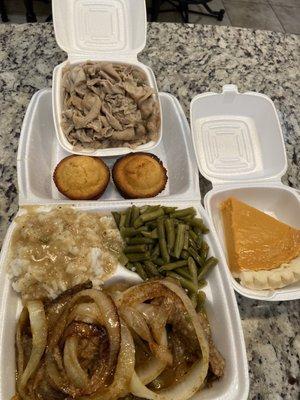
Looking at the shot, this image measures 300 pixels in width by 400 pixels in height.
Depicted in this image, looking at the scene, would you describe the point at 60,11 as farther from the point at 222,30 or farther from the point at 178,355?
the point at 178,355

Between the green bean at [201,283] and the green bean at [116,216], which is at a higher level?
the green bean at [116,216]

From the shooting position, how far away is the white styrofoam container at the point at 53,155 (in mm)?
2248

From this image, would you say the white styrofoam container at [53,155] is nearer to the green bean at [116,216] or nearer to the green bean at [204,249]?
the green bean at [116,216]

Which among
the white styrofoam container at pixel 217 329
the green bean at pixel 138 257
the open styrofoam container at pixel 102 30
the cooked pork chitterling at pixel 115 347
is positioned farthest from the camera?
the open styrofoam container at pixel 102 30

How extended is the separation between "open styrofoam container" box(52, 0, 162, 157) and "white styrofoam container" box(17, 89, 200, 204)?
285 mm

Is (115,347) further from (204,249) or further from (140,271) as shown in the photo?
(204,249)

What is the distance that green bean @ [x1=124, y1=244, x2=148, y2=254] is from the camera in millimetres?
1999

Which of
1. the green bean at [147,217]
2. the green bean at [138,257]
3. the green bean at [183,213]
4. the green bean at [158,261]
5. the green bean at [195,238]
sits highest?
the green bean at [147,217]

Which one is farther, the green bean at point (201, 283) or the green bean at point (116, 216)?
the green bean at point (116, 216)

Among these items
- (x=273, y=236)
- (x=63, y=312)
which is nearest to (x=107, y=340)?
(x=63, y=312)

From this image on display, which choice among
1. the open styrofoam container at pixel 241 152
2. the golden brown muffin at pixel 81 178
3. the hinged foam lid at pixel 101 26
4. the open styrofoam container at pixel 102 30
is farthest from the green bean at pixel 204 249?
the hinged foam lid at pixel 101 26

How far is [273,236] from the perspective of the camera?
86.0 inches

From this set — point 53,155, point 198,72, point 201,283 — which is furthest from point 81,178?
point 198,72

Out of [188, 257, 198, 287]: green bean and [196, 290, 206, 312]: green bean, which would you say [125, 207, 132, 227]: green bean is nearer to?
A: [188, 257, 198, 287]: green bean
